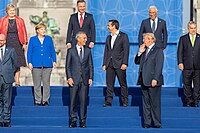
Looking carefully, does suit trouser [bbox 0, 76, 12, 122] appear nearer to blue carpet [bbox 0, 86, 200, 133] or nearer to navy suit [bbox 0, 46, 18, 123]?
navy suit [bbox 0, 46, 18, 123]

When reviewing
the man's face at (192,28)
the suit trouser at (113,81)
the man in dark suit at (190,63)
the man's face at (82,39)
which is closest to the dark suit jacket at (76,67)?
the man's face at (82,39)

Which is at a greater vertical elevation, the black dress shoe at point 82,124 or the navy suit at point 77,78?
the navy suit at point 77,78

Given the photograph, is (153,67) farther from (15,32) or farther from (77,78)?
(15,32)

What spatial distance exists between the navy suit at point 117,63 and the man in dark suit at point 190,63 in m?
1.24

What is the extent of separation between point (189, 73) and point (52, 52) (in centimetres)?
304

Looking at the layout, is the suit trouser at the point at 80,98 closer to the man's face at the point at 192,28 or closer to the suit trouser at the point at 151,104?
the suit trouser at the point at 151,104

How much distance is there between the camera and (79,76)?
14.2 metres

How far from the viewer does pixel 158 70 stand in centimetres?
1404

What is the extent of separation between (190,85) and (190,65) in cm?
44

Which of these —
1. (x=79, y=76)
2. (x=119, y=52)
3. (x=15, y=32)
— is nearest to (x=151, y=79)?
(x=79, y=76)

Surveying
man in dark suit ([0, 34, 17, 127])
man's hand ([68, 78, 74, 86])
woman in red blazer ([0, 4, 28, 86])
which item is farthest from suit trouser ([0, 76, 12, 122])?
woman in red blazer ([0, 4, 28, 86])

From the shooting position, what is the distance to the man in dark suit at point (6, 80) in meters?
14.2

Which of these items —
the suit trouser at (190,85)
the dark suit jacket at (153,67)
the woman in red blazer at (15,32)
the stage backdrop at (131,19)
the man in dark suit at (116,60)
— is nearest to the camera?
the dark suit jacket at (153,67)

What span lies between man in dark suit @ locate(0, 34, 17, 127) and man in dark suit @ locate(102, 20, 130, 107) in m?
2.26
